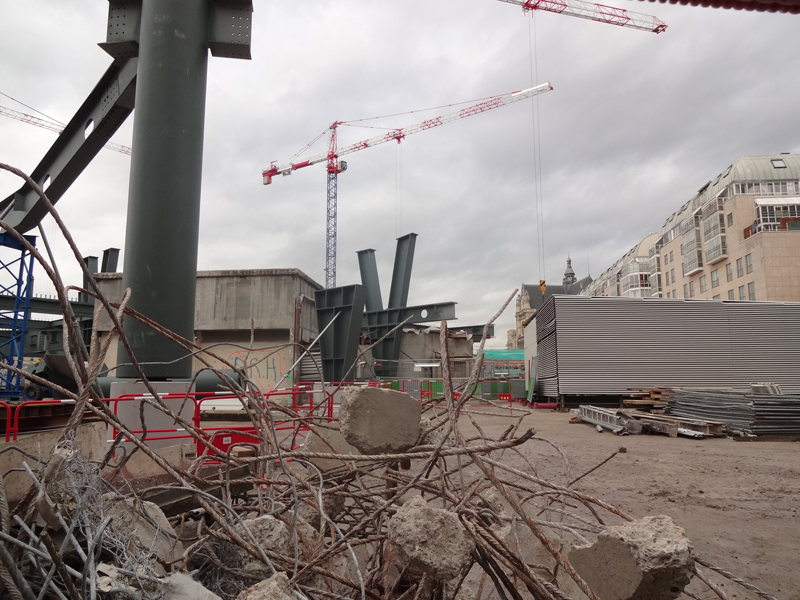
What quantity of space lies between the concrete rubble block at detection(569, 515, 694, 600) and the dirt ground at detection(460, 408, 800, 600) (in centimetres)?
205

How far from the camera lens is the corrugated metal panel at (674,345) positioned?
1925cm

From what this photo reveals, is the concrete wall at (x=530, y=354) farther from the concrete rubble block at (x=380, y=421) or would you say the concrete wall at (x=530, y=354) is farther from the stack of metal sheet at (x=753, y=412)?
the concrete rubble block at (x=380, y=421)

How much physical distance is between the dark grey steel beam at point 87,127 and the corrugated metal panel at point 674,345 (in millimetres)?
16773

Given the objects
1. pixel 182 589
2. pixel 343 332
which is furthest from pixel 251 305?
pixel 182 589

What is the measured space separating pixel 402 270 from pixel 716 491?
55.9 ft

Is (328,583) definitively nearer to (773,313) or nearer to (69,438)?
(69,438)

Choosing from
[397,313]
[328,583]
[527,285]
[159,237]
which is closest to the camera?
[328,583]

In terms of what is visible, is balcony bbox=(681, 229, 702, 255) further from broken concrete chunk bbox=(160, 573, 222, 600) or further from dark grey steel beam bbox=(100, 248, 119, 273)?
broken concrete chunk bbox=(160, 573, 222, 600)

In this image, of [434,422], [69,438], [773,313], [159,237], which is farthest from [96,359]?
[773,313]

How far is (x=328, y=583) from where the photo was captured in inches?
78.3

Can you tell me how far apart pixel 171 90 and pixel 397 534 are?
20.3ft

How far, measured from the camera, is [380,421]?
2.49 metres

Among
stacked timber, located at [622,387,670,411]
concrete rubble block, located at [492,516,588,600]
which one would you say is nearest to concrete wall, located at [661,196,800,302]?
stacked timber, located at [622,387,670,411]

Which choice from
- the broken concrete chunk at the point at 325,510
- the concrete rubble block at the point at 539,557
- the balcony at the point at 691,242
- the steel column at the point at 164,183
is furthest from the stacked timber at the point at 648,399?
the balcony at the point at 691,242
